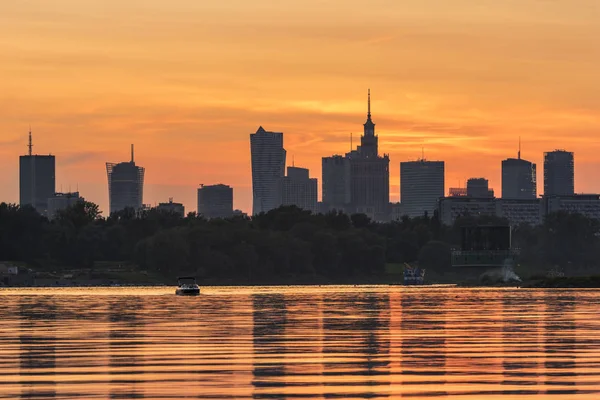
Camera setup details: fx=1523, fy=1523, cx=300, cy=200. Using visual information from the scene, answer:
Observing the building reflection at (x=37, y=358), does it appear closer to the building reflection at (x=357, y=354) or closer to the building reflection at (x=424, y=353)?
the building reflection at (x=357, y=354)

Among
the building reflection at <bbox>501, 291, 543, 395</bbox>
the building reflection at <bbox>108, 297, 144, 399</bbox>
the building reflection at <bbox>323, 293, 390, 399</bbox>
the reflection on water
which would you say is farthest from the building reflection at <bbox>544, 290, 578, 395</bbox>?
the building reflection at <bbox>108, 297, 144, 399</bbox>

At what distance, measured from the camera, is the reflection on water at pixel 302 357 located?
57156 millimetres

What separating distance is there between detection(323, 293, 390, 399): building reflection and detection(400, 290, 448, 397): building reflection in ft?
3.32

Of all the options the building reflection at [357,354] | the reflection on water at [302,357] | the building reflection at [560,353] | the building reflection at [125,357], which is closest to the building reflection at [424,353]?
the reflection on water at [302,357]

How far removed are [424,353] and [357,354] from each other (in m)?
3.26

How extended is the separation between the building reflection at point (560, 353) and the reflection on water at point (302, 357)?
7cm

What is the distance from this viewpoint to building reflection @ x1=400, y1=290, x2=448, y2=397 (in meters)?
58.6

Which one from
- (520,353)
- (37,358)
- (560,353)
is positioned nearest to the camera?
(37,358)

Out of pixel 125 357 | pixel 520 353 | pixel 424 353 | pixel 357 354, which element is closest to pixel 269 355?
pixel 357 354

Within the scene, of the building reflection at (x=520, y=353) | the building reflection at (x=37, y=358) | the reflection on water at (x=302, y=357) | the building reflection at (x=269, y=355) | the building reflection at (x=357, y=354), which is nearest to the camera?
the reflection on water at (x=302, y=357)

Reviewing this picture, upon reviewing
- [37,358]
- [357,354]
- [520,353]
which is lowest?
[37,358]

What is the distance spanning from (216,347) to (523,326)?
1091 inches

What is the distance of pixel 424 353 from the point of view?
7400 cm

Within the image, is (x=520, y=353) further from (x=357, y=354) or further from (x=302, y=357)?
(x=302, y=357)
